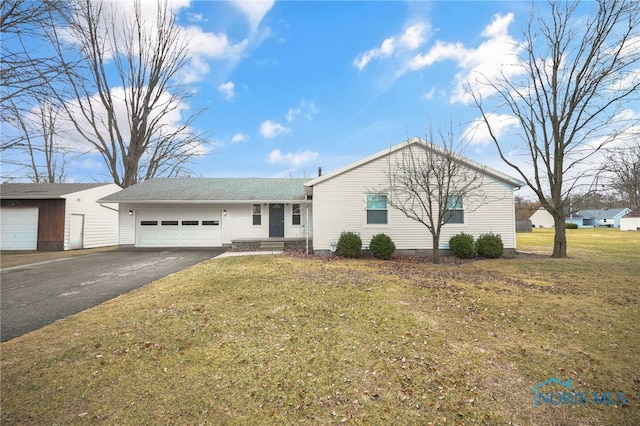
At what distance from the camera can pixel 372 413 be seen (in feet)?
8.41

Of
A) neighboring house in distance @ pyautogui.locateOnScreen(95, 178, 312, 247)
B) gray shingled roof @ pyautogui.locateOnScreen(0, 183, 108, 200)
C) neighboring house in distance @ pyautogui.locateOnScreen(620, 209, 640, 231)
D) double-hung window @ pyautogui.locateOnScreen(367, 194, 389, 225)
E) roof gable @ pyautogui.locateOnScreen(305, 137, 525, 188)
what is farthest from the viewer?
neighboring house in distance @ pyautogui.locateOnScreen(620, 209, 640, 231)

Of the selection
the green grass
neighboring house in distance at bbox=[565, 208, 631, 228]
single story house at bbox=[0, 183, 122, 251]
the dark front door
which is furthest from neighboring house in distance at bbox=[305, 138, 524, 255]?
neighboring house in distance at bbox=[565, 208, 631, 228]

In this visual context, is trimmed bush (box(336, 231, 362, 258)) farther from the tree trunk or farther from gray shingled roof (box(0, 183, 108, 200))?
gray shingled roof (box(0, 183, 108, 200))

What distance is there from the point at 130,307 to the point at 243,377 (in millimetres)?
3358

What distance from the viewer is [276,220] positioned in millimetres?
15805

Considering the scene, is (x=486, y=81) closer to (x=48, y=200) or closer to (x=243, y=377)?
(x=243, y=377)

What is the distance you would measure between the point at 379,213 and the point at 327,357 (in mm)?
9249

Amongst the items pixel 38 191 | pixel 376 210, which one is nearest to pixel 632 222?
pixel 376 210

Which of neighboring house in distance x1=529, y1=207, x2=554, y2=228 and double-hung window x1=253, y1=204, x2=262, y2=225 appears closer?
double-hung window x1=253, y1=204, x2=262, y2=225

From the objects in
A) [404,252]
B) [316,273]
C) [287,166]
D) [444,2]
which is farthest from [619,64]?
[287,166]

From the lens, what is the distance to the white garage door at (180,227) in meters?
15.8

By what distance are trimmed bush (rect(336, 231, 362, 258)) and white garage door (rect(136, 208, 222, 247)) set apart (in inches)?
300

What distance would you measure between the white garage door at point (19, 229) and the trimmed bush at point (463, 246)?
21246 mm

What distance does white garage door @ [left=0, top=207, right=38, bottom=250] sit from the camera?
15878mm
